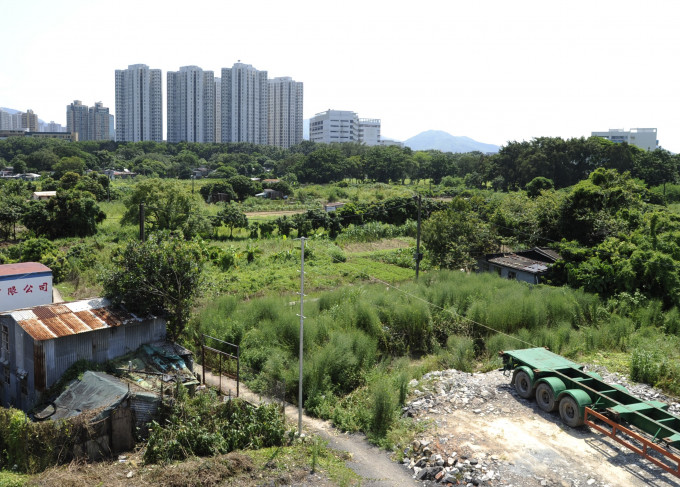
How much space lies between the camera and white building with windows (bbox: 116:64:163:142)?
15275cm

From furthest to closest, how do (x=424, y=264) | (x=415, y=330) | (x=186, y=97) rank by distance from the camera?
(x=186, y=97), (x=424, y=264), (x=415, y=330)

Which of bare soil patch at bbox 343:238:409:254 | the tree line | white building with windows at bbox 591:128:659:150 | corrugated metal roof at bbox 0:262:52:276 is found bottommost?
bare soil patch at bbox 343:238:409:254

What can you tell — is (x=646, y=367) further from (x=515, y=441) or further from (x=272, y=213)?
(x=272, y=213)

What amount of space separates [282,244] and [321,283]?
358 inches

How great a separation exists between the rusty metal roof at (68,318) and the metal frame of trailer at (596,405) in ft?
35.8

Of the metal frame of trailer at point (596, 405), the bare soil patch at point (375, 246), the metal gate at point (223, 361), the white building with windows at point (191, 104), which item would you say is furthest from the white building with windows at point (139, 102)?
the metal frame of trailer at point (596, 405)

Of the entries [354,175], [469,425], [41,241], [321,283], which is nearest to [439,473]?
[469,425]

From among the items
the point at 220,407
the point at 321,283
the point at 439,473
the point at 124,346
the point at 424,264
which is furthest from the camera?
the point at 424,264

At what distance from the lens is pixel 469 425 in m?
12.6

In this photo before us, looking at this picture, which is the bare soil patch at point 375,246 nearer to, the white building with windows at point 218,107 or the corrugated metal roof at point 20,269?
the corrugated metal roof at point 20,269

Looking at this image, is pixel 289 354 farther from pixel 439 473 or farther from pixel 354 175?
pixel 354 175

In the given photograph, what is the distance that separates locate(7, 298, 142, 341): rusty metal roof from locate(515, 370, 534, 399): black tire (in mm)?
10622

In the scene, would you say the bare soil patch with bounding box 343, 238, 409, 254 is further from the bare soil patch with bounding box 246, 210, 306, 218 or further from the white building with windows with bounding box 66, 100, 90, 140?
the white building with windows with bounding box 66, 100, 90, 140

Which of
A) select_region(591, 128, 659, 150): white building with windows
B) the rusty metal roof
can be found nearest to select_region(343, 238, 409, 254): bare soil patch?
the rusty metal roof
